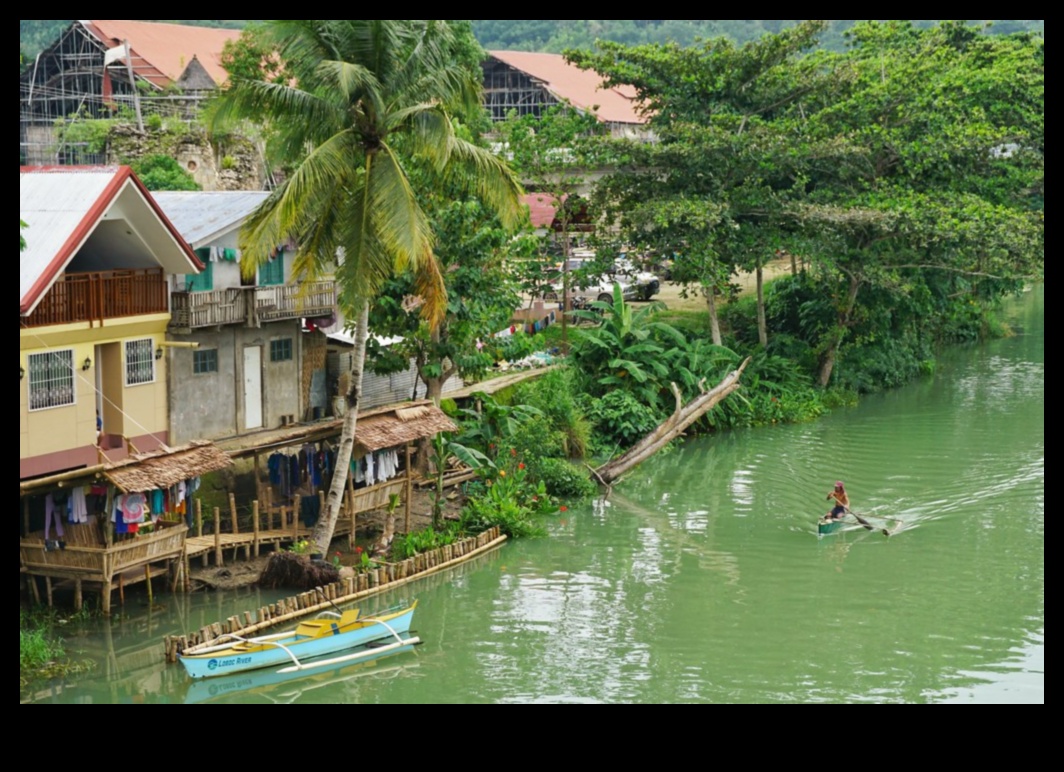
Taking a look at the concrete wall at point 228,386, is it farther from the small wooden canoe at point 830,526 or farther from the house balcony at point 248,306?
the small wooden canoe at point 830,526

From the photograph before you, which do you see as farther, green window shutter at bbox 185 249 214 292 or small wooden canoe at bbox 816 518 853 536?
green window shutter at bbox 185 249 214 292

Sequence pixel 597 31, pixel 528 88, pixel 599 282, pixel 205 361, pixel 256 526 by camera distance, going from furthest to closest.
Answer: pixel 597 31 < pixel 528 88 < pixel 599 282 < pixel 205 361 < pixel 256 526

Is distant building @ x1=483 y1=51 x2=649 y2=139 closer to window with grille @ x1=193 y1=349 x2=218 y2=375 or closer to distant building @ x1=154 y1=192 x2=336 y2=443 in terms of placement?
distant building @ x1=154 y1=192 x2=336 y2=443

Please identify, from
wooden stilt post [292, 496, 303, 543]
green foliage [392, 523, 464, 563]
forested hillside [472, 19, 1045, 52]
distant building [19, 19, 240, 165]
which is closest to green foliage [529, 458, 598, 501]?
green foliage [392, 523, 464, 563]

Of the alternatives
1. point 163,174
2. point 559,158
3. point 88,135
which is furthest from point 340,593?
point 88,135

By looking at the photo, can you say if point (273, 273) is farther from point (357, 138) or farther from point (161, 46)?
point (161, 46)

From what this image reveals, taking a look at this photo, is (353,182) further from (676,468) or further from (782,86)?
(782,86)
